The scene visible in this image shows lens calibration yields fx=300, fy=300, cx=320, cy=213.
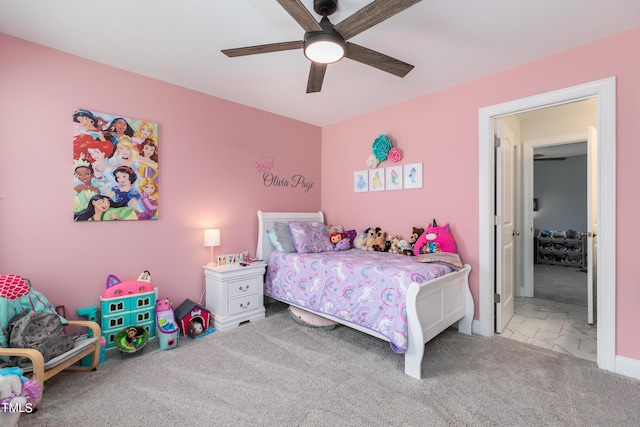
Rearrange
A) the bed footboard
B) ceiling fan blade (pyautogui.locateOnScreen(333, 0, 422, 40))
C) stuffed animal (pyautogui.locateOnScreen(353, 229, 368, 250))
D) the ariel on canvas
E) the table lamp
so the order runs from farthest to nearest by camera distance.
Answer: stuffed animal (pyautogui.locateOnScreen(353, 229, 368, 250)), the table lamp, the ariel on canvas, the bed footboard, ceiling fan blade (pyautogui.locateOnScreen(333, 0, 422, 40))

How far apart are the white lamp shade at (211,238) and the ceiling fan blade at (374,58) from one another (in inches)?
87.5

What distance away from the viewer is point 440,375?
Result: 2.21 meters

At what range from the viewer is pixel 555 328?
3117 mm

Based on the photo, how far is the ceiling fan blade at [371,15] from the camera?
1503 mm

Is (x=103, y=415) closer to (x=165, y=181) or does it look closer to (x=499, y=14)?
(x=165, y=181)

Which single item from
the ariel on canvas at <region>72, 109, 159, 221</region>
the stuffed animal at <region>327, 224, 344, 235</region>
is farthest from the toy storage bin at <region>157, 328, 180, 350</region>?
the stuffed animal at <region>327, 224, 344, 235</region>

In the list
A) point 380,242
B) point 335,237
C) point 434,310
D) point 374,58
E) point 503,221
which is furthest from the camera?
point 335,237

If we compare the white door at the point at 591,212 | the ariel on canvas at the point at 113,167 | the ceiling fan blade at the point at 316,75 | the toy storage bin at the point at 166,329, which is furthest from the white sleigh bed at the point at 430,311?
the ariel on canvas at the point at 113,167

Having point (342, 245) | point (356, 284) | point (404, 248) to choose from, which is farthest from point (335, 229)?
point (356, 284)

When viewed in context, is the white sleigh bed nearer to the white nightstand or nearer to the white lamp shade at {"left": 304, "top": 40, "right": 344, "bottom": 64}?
the white nightstand

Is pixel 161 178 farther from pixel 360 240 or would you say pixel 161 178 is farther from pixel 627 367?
pixel 627 367

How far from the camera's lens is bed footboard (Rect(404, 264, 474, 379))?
2.17m

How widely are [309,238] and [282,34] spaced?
215cm

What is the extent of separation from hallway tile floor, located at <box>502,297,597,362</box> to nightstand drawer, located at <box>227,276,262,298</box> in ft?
8.47
